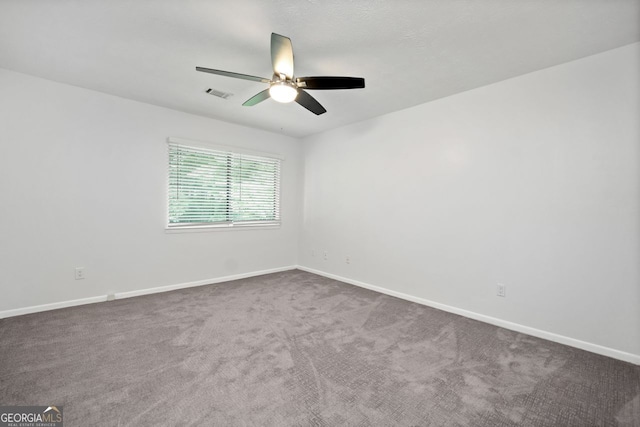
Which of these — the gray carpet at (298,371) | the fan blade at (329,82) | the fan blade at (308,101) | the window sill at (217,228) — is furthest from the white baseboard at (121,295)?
the fan blade at (329,82)

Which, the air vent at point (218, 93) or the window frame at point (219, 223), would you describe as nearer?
the air vent at point (218, 93)

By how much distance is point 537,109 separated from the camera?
106 inches

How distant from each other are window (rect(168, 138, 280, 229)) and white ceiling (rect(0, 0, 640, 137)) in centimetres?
117

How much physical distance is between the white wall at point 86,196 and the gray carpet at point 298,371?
486 mm

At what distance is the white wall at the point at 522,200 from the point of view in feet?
7.55

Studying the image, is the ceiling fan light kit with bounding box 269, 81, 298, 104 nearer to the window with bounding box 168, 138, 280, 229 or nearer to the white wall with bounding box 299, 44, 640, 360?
the white wall with bounding box 299, 44, 640, 360

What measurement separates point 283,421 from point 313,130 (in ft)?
13.6

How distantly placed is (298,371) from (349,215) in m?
2.76

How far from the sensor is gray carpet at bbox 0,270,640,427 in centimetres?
162

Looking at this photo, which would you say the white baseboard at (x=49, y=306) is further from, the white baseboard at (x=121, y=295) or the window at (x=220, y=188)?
the window at (x=220, y=188)

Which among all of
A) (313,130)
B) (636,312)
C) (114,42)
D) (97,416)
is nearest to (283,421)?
(97,416)

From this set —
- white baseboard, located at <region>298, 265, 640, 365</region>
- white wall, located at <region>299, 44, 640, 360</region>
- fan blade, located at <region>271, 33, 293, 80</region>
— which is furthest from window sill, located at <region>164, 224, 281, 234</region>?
fan blade, located at <region>271, 33, 293, 80</region>

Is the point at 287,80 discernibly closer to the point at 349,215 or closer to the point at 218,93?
the point at 218,93

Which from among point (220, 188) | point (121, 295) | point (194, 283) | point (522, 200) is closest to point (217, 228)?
point (220, 188)
